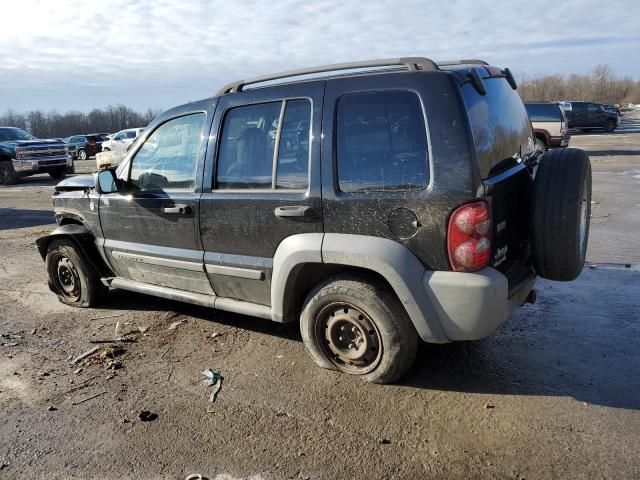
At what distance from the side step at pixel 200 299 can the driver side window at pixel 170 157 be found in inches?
34.2

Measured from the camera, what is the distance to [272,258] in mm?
Result: 3670

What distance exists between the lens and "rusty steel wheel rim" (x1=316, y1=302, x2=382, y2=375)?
344cm

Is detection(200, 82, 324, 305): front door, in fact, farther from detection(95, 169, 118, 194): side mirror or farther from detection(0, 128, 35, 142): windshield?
detection(0, 128, 35, 142): windshield

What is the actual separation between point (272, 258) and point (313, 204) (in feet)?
1.74

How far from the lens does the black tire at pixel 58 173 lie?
19.5 meters

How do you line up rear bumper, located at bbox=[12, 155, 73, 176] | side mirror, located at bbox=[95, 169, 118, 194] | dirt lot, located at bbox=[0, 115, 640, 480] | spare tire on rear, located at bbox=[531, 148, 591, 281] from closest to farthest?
1. dirt lot, located at bbox=[0, 115, 640, 480]
2. spare tire on rear, located at bbox=[531, 148, 591, 281]
3. side mirror, located at bbox=[95, 169, 118, 194]
4. rear bumper, located at bbox=[12, 155, 73, 176]

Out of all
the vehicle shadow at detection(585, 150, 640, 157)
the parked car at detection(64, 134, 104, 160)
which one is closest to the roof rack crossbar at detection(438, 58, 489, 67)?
the vehicle shadow at detection(585, 150, 640, 157)

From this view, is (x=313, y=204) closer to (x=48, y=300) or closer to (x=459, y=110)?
(x=459, y=110)

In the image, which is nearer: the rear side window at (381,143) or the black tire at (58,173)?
the rear side window at (381,143)

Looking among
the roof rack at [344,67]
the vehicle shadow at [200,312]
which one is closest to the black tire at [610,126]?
the roof rack at [344,67]

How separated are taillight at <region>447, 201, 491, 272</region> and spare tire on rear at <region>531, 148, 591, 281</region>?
1.65 feet

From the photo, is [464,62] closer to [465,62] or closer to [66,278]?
[465,62]

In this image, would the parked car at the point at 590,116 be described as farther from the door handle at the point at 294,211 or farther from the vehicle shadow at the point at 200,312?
the door handle at the point at 294,211

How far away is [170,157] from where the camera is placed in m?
4.28
